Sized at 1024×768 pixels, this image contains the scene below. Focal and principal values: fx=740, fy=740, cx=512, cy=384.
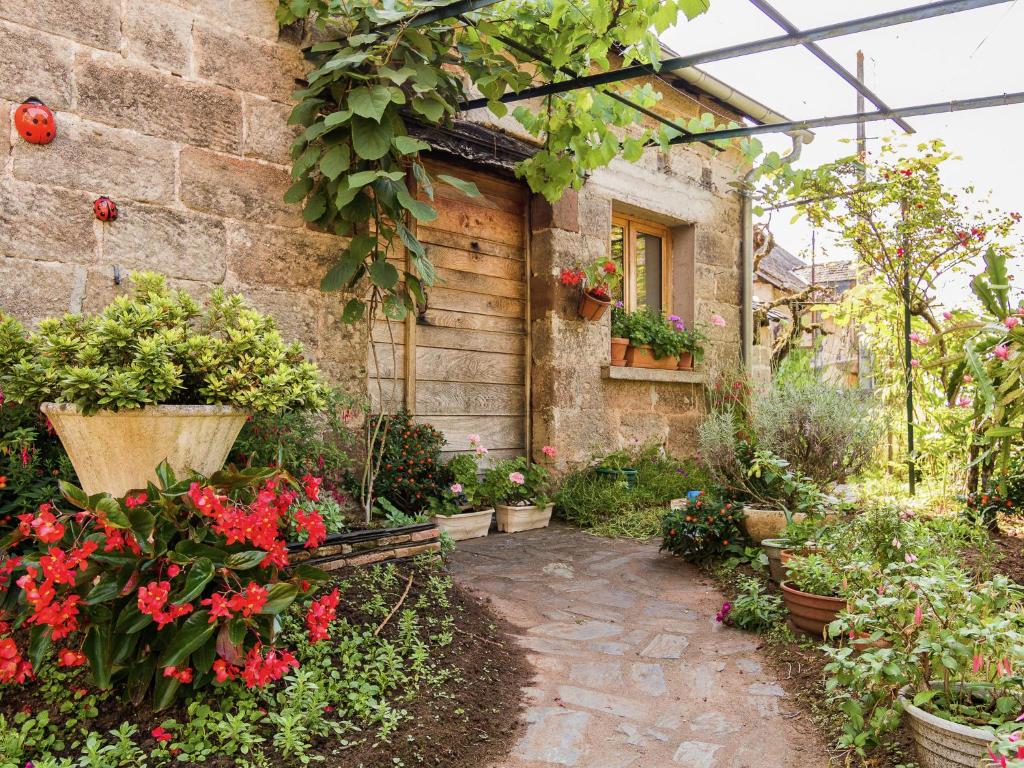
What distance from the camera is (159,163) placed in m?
3.20

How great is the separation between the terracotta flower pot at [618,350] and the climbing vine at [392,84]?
87.9 inches

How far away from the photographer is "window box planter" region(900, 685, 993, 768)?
5.66 ft

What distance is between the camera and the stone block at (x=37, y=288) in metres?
2.84

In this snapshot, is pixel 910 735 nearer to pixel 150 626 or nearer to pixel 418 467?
pixel 150 626

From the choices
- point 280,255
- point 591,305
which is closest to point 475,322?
point 591,305

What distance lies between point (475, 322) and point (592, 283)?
969 millimetres

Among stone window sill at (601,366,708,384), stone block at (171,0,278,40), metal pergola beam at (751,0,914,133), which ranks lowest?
stone window sill at (601,366,708,384)

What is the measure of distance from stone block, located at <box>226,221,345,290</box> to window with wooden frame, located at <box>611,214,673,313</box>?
11.1 ft

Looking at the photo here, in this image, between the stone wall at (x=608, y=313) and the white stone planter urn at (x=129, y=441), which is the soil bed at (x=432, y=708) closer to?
the white stone planter urn at (x=129, y=441)

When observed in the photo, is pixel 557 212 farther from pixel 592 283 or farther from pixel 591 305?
pixel 591 305

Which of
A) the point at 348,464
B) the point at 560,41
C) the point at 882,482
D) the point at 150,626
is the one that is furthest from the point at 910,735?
the point at 882,482

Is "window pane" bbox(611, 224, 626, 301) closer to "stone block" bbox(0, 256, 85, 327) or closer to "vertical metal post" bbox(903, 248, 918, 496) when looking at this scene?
"vertical metal post" bbox(903, 248, 918, 496)

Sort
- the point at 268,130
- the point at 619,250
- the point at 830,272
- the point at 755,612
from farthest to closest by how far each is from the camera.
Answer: the point at 830,272 < the point at 619,250 < the point at 268,130 < the point at 755,612

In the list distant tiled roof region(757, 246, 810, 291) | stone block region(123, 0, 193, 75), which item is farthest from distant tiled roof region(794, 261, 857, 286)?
stone block region(123, 0, 193, 75)
